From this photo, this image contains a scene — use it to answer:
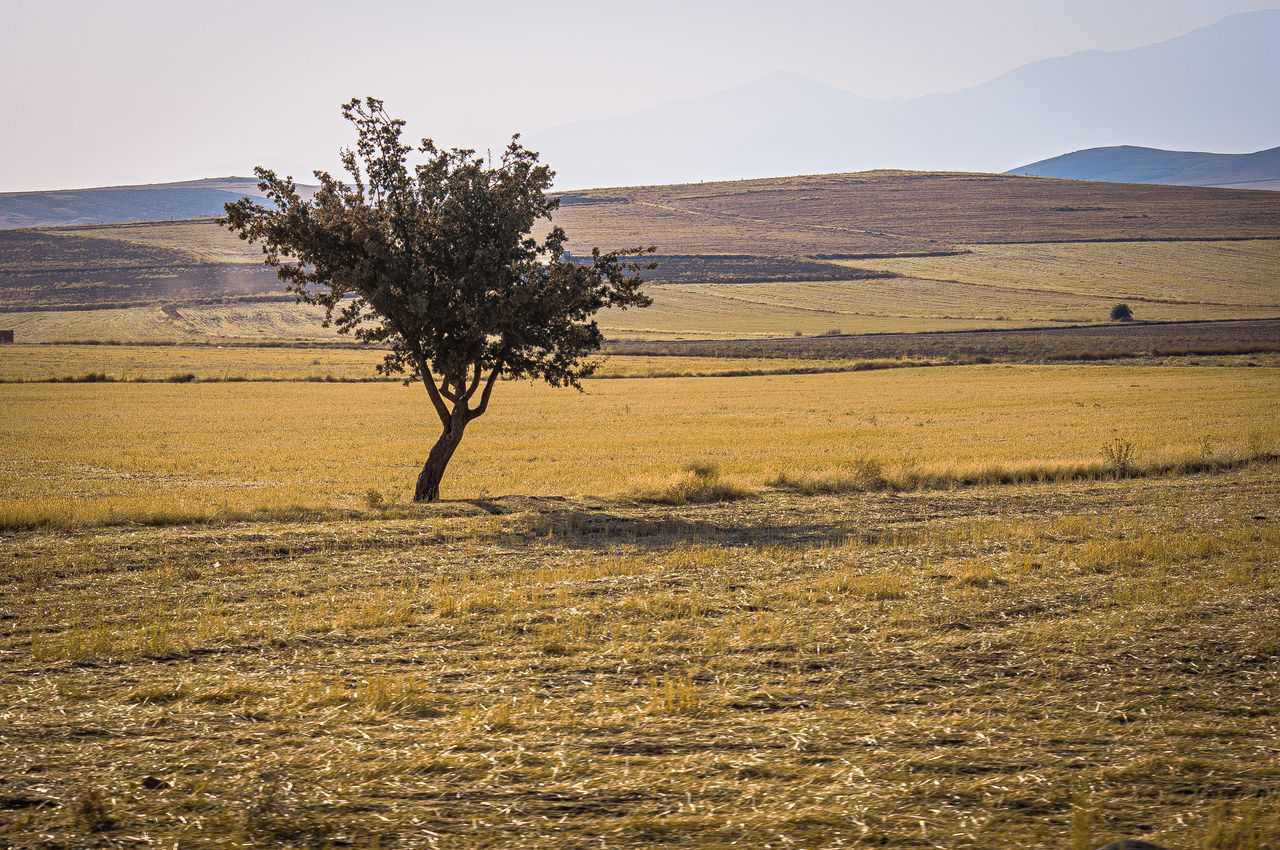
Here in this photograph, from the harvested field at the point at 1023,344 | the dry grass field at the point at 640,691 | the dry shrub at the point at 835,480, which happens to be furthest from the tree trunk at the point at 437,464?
the harvested field at the point at 1023,344

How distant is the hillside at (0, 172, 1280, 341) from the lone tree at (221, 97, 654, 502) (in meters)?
84.3

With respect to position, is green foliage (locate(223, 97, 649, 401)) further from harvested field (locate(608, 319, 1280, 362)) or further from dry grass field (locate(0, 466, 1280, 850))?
harvested field (locate(608, 319, 1280, 362))

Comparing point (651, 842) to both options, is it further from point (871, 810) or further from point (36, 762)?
point (36, 762)

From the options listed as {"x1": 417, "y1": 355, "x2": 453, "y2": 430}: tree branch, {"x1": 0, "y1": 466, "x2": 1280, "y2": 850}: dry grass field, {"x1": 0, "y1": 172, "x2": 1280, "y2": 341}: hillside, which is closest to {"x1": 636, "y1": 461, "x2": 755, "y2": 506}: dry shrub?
{"x1": 417, "y1": 355, "x2": 453, "y2": 430}: tree branch

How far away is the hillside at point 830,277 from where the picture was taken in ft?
383

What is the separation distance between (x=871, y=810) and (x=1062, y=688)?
139 inches

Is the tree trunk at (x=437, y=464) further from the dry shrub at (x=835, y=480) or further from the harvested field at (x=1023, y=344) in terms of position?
the harvested field at (x=1023, y=344)

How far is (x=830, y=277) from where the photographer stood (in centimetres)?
15625

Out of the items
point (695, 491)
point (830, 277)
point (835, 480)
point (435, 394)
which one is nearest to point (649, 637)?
point (695, 491)

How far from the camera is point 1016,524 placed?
60.8ft

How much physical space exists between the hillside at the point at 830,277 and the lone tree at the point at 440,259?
84.3 metres

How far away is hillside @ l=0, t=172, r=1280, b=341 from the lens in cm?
11681

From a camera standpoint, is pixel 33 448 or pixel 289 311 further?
pixel 289 311

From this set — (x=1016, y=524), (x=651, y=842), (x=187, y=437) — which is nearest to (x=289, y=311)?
(x=187, y=437)
